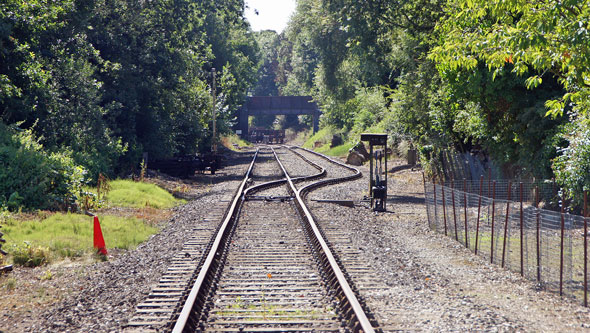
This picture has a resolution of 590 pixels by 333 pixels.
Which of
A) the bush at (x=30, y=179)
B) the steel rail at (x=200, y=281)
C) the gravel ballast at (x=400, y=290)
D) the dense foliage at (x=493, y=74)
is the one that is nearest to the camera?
the steel rail at (x=200, y=281)

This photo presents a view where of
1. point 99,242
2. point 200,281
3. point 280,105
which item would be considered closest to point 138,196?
point 99,242

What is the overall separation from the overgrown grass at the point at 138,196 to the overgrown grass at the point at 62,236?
3.70 meters

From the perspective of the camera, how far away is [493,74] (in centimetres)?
1495

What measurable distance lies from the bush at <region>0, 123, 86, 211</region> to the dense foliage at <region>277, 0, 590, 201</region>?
10.7 m

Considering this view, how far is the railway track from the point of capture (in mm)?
7473

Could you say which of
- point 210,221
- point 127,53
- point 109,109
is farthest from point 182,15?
point 210,221

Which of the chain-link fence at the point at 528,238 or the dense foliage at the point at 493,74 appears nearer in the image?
the chain-link fence at the point at 528,238

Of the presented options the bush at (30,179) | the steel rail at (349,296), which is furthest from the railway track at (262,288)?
the bush at (30,179)

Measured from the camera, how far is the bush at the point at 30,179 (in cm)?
1670

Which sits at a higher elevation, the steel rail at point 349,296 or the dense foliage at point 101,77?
the dense foliage at point 101,77

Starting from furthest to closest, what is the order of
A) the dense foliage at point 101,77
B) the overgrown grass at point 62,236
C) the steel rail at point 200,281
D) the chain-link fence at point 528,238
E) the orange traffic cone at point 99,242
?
the dense foliage at point 101,77
the orange traffic cone at point 99,242
the overgrown grass at point 62,236
the chain-link fence at point 528,238
the steel rail at point 200,281

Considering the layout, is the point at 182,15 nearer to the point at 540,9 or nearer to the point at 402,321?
the point at 540,9

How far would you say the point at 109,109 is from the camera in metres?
29.5

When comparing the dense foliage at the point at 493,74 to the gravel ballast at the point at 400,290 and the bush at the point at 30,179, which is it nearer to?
the gravel ballast at the point at 400,290
